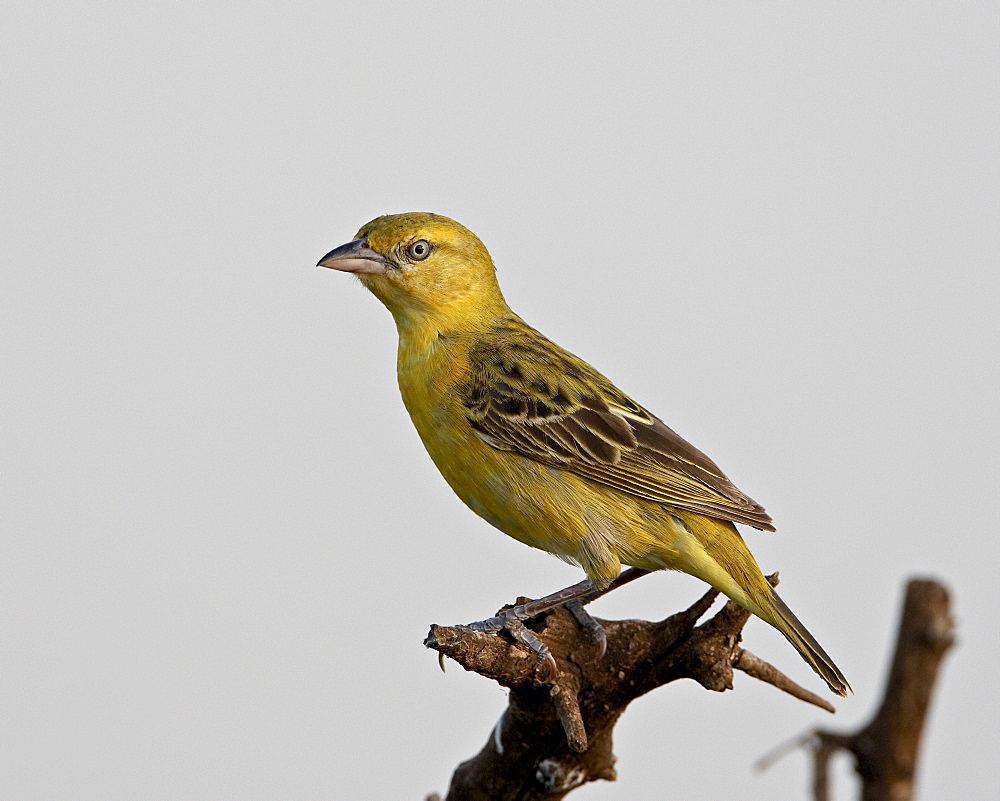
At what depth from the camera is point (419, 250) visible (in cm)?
576

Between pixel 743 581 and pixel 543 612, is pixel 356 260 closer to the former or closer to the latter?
pixel 543 612

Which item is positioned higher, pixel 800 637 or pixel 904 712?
pixel 800 637

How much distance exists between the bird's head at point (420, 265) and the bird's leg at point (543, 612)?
150 cm

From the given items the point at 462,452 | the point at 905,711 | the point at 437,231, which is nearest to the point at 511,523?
the point at 462,452

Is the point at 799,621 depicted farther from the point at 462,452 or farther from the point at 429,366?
the point at 429,366

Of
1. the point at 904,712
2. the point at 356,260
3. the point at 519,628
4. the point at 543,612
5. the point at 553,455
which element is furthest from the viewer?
the point at 356,260

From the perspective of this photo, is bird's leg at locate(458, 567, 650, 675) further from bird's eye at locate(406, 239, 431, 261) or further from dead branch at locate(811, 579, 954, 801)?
dead branch at locate(811, 579, 954, 801)

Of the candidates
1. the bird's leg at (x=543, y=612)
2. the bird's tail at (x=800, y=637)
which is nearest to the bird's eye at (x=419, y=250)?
the bird's leg at (x=543, y=612)

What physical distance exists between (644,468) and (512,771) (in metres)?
1.57

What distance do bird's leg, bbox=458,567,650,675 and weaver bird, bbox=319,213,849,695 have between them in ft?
0.09

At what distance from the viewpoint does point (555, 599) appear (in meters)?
5.34

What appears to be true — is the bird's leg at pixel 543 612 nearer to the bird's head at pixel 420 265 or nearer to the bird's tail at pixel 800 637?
the bird's tail at pixel 800 637

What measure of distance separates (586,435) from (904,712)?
334 cm

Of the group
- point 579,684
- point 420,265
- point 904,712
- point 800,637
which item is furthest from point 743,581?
point 904,712
